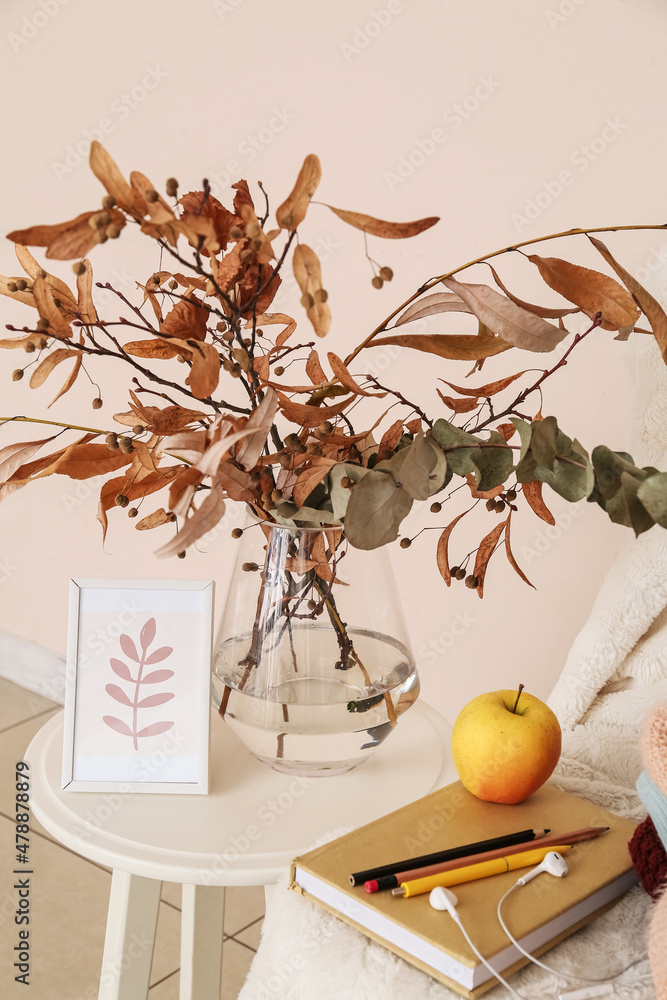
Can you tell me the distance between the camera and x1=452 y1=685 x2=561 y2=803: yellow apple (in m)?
0.71

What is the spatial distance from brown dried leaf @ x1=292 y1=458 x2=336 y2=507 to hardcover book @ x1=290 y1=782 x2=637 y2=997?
0.25m

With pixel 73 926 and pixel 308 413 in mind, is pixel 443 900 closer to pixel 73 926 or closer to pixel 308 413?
pixel 308 413

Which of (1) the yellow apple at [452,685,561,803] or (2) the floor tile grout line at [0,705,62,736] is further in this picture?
(2) the floor tile grout line at [0,705,62,736]

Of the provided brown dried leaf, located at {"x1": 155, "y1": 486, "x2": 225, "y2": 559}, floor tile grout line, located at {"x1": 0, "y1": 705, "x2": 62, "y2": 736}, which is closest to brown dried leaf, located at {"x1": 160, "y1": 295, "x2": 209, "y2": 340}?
brown dried leaf, located at {"x1": 155, "y1": 486, "x2": 225, "y2": 559}

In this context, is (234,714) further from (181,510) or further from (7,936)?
(7,936)

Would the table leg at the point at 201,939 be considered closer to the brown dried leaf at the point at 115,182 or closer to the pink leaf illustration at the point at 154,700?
the pink leaf illustration at the point at 154,700

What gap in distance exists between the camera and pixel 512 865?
640 mm

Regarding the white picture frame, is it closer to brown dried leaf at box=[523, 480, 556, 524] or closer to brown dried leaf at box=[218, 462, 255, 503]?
brown dried leaf at box=[218, 462, 255, 503]

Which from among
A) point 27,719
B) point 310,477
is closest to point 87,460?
point 310,477

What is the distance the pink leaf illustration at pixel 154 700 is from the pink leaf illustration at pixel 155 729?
17 millimetres

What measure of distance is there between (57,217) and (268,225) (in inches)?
23.0

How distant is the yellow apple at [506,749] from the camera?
708mm

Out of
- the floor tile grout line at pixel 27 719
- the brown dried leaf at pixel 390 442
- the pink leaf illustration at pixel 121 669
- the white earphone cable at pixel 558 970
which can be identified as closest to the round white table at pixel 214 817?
the pink leaf illustration at pixel 121 669

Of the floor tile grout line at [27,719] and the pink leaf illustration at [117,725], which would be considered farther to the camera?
the floor tile grout line at [27,719]
